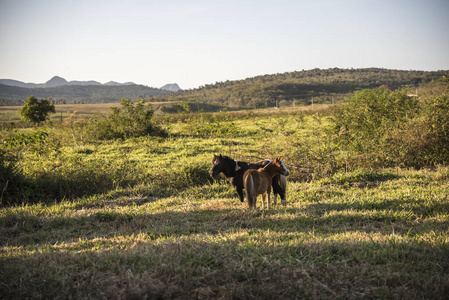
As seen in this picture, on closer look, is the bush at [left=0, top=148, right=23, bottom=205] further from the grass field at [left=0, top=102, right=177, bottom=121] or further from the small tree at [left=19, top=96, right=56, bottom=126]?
the grass field at [left=0, top=102, right=177, bottom=121]

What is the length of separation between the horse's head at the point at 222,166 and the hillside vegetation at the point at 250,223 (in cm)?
79

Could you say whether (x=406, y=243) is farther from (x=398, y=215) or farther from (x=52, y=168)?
(x=52, y=168)

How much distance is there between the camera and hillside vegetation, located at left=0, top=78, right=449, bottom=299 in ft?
9.70

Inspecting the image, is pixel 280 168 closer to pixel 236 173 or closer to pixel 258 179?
pixel 258 179

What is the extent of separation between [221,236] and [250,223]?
99cm

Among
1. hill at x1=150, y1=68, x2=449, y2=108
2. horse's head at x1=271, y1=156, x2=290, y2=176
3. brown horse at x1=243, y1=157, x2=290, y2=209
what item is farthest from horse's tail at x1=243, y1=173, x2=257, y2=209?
hill at x1=150, y1=68, x2=449, y2=108

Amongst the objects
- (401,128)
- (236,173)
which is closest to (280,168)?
(236,173)

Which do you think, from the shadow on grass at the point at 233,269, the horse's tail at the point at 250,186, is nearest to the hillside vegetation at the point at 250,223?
the shadow on grass at the point at 233,269

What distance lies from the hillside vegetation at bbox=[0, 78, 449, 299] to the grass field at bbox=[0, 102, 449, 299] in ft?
0.07

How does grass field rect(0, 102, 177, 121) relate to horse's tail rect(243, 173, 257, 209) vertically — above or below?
above

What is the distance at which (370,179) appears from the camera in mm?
8211

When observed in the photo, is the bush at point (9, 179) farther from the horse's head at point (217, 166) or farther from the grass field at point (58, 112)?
the grass field at point (58, 112)

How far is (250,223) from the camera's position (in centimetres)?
523

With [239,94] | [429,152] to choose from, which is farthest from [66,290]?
[239,94]
